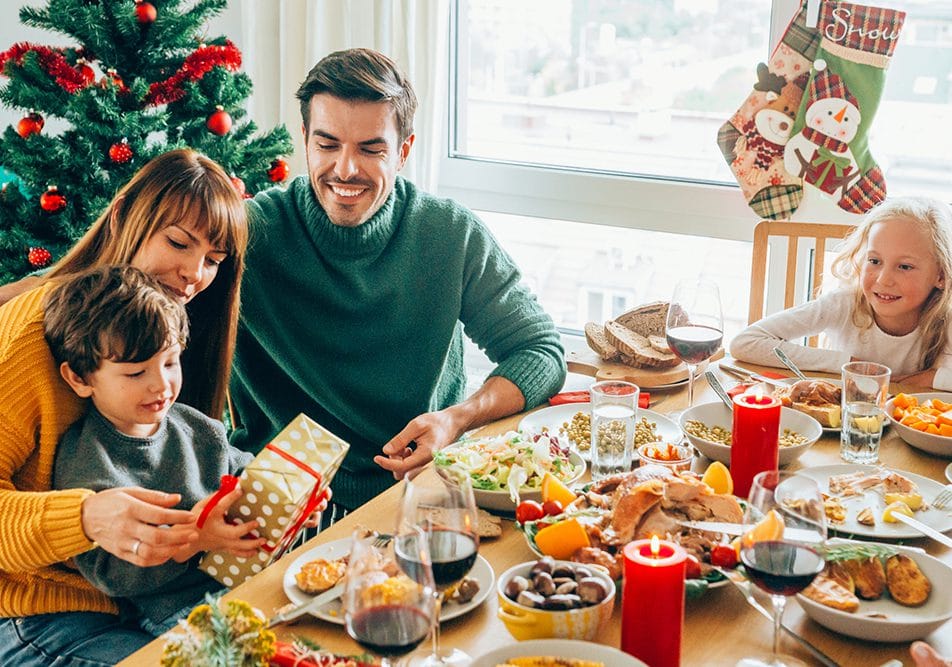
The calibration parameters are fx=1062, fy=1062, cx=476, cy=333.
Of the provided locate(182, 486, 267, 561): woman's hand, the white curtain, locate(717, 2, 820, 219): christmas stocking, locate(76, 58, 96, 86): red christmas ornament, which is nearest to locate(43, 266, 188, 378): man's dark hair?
locate(182, 486, 267, 561): woman's hand

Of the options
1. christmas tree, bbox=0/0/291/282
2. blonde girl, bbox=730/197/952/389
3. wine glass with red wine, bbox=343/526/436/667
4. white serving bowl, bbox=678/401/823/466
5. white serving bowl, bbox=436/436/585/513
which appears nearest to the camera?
wine glass with red wine, bbox=343/526/436/667

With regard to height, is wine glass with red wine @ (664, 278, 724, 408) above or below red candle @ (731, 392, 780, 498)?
above

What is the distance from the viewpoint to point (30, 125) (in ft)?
7.95

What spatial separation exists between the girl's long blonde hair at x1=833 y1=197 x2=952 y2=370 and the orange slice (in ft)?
3.79

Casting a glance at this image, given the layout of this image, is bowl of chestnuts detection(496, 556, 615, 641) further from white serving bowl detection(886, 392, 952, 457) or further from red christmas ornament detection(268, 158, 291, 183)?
red christmas ornament detection(268, 158, 291, 183)

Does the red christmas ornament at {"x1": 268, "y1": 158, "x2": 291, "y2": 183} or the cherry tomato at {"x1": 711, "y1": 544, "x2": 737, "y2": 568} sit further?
the red christmas ornament at {"x1": 268, "y1": 158, "x2": 291, "y2": 183}

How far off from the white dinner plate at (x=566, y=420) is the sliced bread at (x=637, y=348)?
201mm

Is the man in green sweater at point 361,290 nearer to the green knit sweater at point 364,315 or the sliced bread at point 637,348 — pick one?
the green knit sweater at point 364,315

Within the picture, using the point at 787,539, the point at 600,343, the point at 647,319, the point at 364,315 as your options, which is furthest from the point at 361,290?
the point at 787,539

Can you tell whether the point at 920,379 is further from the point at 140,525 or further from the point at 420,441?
the point at 140,525

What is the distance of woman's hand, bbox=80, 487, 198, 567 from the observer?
4.67 feet

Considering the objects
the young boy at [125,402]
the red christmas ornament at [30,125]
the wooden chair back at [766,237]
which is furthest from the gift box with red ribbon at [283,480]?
the wooden chair back at [766,237]

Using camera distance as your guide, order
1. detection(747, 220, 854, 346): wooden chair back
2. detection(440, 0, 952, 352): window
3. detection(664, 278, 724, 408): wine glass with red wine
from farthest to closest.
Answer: detection(440, 0, 952, 352): window → detection(747, 220, 854, 346): wooden chair back → detection(664, 278, 724, 408): wine glass with red wine

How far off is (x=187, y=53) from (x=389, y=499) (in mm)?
1489
